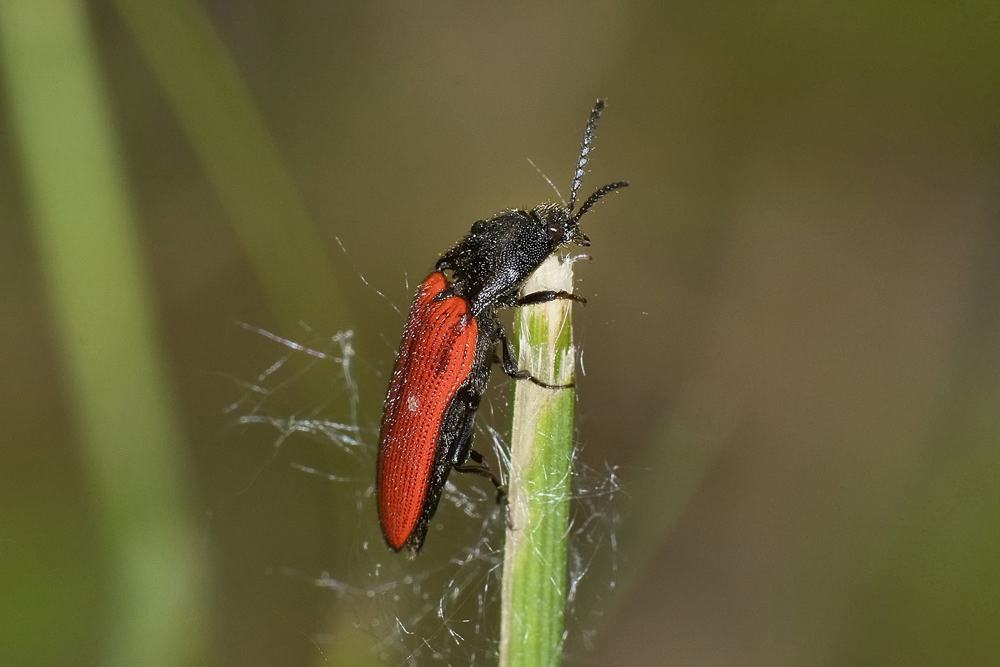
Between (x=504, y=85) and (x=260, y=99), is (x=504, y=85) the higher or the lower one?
the higher one

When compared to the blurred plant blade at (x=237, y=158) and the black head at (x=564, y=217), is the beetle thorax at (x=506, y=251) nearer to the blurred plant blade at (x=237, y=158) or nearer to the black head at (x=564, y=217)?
the black head at (x=564, y=217)

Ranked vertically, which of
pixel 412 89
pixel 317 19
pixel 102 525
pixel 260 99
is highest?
pixel 317 19

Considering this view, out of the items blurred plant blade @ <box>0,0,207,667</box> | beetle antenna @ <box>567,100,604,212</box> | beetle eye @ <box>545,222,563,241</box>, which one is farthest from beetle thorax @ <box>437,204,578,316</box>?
blurred plant blade @ <box>0,0,207,667</box>

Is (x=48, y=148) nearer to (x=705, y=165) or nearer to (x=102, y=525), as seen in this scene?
(x=102, y=525)

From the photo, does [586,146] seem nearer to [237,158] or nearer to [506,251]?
[506,251]

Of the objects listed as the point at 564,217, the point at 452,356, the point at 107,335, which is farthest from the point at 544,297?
the point at 107,335

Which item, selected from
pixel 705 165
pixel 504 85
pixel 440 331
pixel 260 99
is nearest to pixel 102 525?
pixel 440 331

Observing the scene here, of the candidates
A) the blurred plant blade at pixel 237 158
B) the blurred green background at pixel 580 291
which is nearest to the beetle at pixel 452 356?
the blurred green background at pixel 580 291
